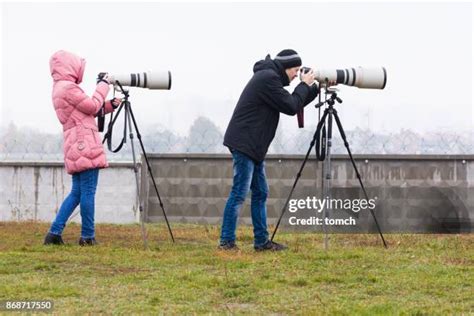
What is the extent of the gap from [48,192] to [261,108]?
618 cm

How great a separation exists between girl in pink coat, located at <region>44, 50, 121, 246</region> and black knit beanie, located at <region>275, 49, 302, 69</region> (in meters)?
1.84

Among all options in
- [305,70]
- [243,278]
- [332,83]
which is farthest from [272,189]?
[243,278]

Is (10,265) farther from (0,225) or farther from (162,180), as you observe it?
(162,180)

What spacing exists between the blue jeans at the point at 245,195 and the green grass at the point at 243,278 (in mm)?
259

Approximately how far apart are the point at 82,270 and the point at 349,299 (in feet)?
7.28

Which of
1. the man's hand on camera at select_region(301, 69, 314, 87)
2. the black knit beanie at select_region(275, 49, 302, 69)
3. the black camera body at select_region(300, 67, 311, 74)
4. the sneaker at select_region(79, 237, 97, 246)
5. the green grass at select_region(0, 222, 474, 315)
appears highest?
the black knit beanie at select_region(275, 49, 302, 69)

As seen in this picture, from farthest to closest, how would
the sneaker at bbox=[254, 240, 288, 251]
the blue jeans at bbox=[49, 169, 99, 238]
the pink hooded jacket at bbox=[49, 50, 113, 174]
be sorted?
the blue jeans at bbox=[49, 169, 99, 238], the pink hooded jacket at bbox=[49, 50, 113, 174], the sneaker at bbox=[254, 240, 288, 251]

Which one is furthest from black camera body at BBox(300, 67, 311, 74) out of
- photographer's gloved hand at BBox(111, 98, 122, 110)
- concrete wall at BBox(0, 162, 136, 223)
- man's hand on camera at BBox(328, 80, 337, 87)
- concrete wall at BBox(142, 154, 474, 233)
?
concrete wall at BBox(0, 162, 136, 223)

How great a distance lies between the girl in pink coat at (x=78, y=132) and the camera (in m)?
7.86

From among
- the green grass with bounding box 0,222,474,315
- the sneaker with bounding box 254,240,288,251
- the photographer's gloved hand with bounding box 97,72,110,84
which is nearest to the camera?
the green grass with bounding box 0,222,474,315

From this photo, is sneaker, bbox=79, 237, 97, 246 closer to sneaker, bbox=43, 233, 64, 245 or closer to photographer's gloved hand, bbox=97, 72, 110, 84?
sneaker, bbox=43, 233, 64, 245

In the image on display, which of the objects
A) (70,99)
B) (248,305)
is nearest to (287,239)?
(70,99)

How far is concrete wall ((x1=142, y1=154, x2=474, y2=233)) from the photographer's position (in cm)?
1141

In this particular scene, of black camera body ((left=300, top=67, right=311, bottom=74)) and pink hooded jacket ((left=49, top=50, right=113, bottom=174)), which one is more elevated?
black camera body ((left=300, top=67, right=311, bottom=74))
